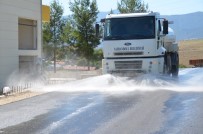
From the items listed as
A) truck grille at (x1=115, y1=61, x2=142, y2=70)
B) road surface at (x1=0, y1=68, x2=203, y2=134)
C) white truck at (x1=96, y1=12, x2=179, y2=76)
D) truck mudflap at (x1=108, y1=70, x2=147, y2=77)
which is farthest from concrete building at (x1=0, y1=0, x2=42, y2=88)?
truck grille at (x1=115, y1=61, x2=142, y2=70)

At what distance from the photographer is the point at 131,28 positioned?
61.9 feet

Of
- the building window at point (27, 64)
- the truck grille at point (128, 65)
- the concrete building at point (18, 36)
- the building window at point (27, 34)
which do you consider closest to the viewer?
the truck grille at point (128, 65)

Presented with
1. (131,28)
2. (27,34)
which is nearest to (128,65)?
(131,28)

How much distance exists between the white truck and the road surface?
2.45 feet

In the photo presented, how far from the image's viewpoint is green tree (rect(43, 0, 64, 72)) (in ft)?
127

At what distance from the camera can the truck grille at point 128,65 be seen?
61.8ft

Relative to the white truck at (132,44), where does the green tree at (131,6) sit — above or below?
above

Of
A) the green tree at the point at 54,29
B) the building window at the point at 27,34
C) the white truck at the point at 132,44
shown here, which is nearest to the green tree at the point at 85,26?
the green tree at the point at 54,29

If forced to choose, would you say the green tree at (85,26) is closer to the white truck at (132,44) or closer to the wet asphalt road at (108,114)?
the white truck at (132,44)

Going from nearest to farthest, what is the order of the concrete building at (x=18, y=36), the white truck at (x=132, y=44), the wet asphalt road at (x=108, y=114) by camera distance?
the wet asphalt road at (x=108, y=114) < the white truck at (x=132, y=44) < the concrete building at (x=18, y=36)

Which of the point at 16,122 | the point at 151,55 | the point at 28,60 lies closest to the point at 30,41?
the point at 28,60

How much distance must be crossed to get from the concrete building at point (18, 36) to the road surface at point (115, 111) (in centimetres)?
603

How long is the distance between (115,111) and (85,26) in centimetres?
2668

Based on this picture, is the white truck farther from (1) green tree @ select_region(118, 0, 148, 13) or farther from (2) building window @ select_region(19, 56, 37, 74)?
(1) green tree @ select_region(118, 0, 148, 13)
